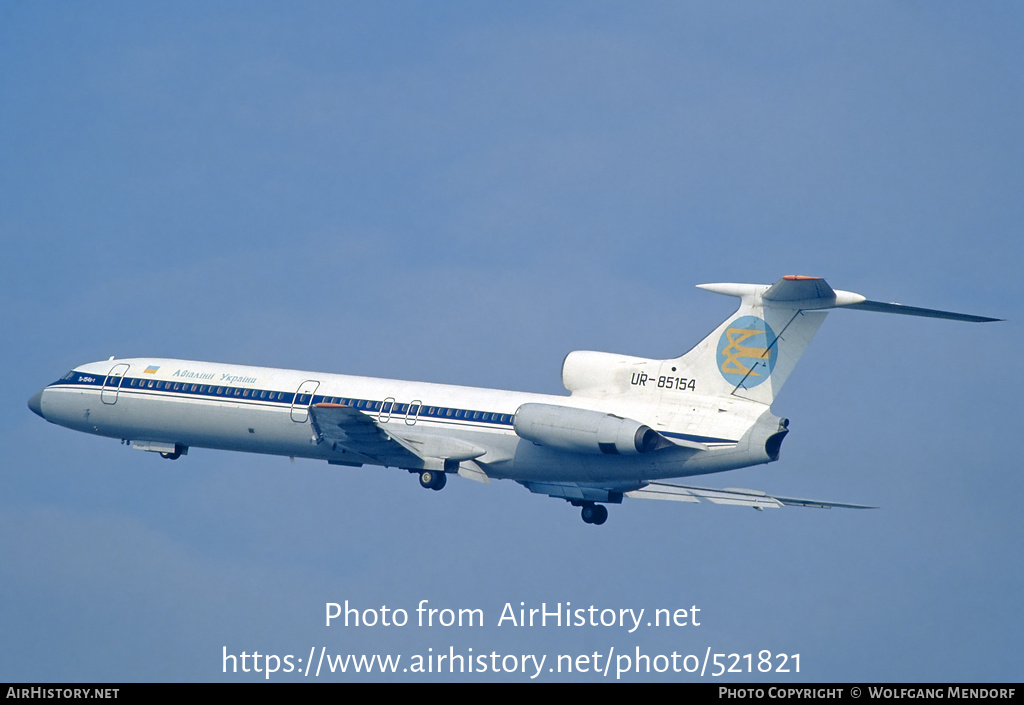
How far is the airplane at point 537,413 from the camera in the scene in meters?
37.9

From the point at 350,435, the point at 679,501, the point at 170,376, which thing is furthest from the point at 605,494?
the point at 170,376

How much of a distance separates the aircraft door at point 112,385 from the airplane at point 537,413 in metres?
0.05

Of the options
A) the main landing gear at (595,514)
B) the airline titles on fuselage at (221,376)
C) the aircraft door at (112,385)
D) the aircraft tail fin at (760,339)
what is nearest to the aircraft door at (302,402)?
the airline titles on fuselage at (221,376)

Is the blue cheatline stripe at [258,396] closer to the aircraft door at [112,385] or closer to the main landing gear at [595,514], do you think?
the aircraft door at [112,385]

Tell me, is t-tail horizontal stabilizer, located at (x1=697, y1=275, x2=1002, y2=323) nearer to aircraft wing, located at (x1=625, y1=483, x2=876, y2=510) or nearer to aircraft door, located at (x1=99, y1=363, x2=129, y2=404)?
aircraft wing, located at (x1=625, y1=483, x2=876, y2=510)

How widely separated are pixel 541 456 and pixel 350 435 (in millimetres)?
5620

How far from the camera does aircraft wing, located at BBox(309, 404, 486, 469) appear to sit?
41.3 meters

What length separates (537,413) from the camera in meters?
39.6

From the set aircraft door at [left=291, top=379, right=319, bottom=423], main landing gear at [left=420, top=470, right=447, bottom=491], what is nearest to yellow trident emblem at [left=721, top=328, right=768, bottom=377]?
main landing gear at [left=420, top=470, right=447, bottom=491]

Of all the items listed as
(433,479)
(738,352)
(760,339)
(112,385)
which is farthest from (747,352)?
(112,385)

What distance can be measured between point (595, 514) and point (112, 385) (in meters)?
16.6

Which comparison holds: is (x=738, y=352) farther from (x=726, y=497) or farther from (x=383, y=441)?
(x=383, y=441)

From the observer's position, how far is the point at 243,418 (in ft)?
150

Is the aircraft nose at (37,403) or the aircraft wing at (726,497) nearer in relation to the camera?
Result: the aircraft wing at (726,497)
